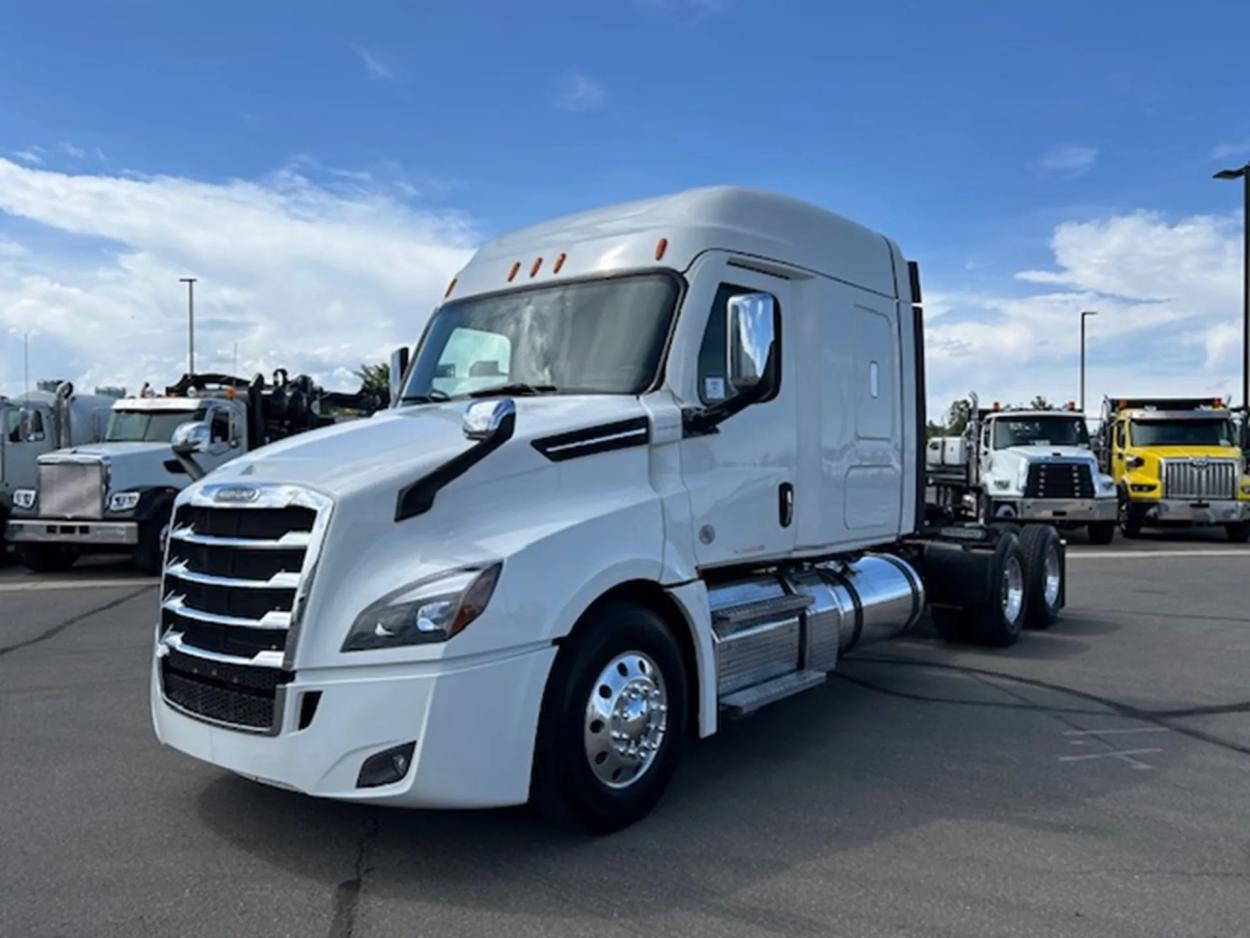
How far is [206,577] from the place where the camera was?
4.13m

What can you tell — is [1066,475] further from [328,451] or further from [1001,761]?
[328,451]

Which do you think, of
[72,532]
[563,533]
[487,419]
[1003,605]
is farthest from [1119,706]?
[72,532]

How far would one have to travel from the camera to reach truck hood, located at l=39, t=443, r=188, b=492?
45.9 ft

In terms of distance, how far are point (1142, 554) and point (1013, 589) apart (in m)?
9.51

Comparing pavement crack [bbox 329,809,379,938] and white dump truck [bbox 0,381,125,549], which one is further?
white dump truck [bbox 0,381,125,549]

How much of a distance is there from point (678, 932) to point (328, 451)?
2275 millimetres

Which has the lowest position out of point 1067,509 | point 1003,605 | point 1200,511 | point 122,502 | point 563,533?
point 1003,605

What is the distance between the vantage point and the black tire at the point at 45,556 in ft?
48.3

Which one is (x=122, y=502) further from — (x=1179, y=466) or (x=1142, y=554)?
(x=1179, y=466)

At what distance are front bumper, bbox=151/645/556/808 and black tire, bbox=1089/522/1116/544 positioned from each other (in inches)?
687

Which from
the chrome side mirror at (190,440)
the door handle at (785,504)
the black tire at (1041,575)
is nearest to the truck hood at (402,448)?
the chrome side mirror at (190,440)

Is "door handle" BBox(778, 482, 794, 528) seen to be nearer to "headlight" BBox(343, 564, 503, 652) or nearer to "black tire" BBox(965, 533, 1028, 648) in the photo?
"headlight" BBox(343, 564, 503, 652)

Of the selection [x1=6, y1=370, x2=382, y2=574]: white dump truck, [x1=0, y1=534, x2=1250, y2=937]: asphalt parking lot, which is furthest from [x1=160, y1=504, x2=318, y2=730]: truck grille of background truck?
[x1=6, y1=370, x2=382, y2=574]: white dump truck

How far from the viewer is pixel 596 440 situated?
4.47 meters
